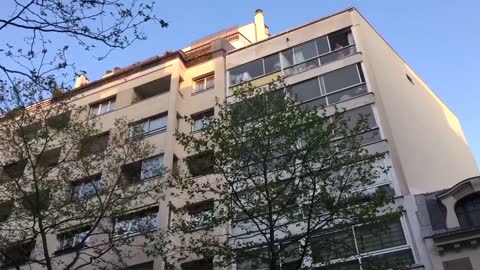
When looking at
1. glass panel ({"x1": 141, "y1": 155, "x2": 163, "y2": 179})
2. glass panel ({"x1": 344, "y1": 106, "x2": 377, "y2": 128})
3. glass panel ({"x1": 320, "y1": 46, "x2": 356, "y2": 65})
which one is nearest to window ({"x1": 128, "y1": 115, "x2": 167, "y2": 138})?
glass panel ({"x1": 141, "y1": 155, "x2": 163, "y2": 179})

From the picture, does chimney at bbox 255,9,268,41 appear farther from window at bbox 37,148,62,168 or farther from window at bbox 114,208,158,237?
window at bbox 114,208,158,237

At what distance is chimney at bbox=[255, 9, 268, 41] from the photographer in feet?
120

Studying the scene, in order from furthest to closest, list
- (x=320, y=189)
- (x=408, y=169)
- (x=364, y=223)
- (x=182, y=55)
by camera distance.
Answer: (x=182, y=55) → (x=408, y=169) → (x=320, y=189) → (x=364, y=223)

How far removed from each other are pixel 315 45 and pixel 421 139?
690 centimetres

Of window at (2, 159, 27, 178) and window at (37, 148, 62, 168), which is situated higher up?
window at (37, 148, 62, 168)

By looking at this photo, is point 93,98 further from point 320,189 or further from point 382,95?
point 320,189

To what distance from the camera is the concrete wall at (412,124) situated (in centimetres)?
2148

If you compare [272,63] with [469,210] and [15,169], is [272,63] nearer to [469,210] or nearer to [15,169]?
[469,210]

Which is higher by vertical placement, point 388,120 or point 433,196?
point 388,120

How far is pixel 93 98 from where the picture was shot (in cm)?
3050

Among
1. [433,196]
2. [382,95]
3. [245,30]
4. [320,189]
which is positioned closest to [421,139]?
[382,95]

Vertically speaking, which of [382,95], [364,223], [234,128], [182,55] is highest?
[182,55]

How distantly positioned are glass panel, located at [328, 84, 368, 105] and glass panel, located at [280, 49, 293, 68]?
3781 millimetres

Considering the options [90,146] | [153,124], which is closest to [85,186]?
[90,146]
